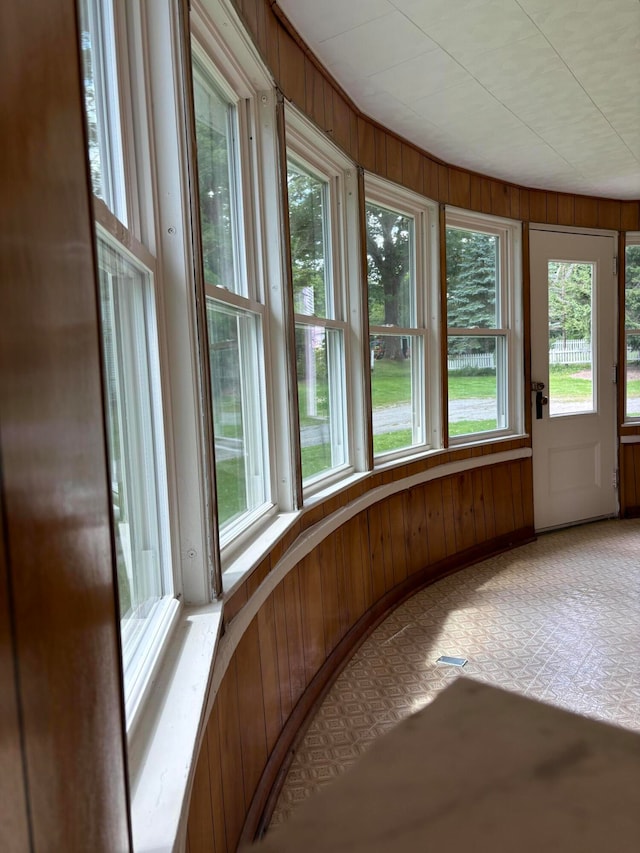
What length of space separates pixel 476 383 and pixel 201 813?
130 inches

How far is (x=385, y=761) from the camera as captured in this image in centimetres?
23

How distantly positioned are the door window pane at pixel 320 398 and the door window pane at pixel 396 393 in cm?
35

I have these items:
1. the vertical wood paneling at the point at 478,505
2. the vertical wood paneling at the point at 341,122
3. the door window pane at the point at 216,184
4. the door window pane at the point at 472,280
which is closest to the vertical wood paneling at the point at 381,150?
the vertical wood paneling at the point at 341,122

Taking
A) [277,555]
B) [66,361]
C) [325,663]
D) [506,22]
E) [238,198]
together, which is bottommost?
[325,663]

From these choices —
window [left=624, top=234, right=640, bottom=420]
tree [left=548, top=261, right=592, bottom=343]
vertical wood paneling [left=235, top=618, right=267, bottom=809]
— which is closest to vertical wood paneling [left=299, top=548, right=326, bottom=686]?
vertical wood paneling [left=235, top=618, right=267, bottom=809]

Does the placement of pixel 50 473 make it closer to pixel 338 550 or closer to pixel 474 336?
pixel 338 550

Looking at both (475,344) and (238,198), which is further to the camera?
(475,344)

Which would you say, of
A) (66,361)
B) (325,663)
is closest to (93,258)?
(66,361)

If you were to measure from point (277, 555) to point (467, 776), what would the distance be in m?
1.55

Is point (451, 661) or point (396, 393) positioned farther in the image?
point (396, 393)

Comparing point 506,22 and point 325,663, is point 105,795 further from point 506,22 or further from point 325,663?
point 506,22

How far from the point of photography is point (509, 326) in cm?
414

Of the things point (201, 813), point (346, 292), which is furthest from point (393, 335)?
point (201, 813)

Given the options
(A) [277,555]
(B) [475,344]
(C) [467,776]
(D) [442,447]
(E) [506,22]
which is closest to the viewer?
(C) [467,776]
